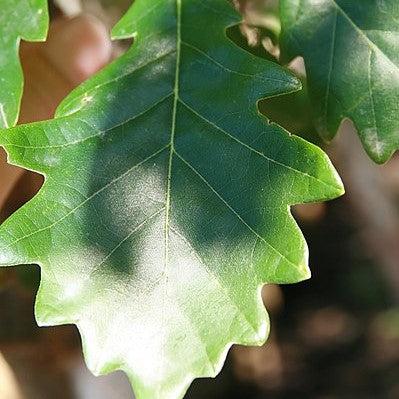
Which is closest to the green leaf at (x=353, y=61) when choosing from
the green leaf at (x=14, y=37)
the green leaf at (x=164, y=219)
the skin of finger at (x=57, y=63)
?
the green leaf at (x=164, y=219)

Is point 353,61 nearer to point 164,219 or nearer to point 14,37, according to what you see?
point 164,219

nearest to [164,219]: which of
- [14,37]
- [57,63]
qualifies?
[14,37]

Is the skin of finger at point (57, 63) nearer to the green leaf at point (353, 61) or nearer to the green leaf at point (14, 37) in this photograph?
the green leaf at point (14, 37)

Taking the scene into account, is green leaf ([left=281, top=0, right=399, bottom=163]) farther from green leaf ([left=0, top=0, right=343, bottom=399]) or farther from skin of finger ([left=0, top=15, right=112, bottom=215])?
skin of finger ([left=0, top=15, right=112, bottom=215])

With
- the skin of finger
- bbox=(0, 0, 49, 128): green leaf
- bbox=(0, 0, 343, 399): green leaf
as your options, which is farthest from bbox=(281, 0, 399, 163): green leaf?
the skin of finger

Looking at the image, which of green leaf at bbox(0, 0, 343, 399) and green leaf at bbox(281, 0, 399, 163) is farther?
green leaf at bbox(281, 0, 399, 163)

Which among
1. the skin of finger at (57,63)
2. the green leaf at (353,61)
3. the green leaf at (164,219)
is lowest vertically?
the skin of finger at (57,63)
